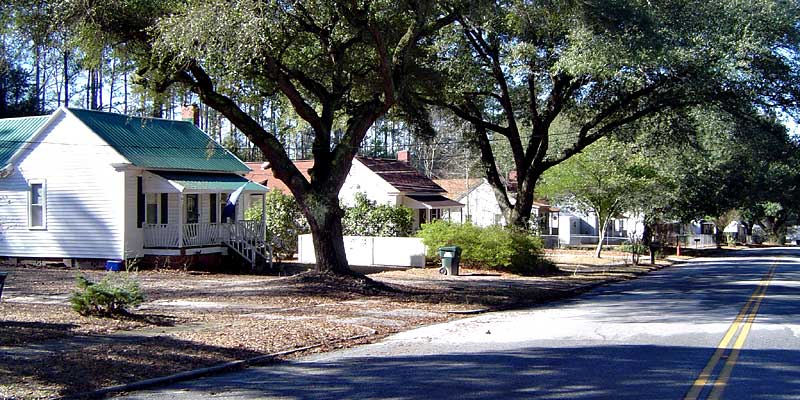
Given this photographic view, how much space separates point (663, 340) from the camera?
12.8 meters

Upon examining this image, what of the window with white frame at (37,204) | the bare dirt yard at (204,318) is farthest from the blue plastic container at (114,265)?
the window with white frame at (37,204)

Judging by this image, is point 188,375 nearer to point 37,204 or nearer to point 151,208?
point 151,208

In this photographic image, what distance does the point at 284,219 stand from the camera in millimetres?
35500

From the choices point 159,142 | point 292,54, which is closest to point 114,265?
point 159,142

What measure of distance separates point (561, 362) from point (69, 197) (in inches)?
866

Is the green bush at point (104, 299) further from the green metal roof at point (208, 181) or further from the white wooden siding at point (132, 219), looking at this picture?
the white wooden siding at point (132, 219)

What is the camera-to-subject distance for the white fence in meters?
30.3

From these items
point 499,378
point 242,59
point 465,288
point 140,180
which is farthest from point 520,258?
point 499,378

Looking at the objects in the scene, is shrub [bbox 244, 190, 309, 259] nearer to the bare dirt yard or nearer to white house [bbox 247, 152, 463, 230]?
white house [bbox 247, 152, 463, 230]

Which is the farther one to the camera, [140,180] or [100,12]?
[140,180]

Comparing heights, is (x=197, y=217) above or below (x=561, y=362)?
above

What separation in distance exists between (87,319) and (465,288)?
1163cm

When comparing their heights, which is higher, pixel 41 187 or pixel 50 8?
pixel 50 8

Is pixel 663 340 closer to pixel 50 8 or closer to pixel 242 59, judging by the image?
pixel 242 59
